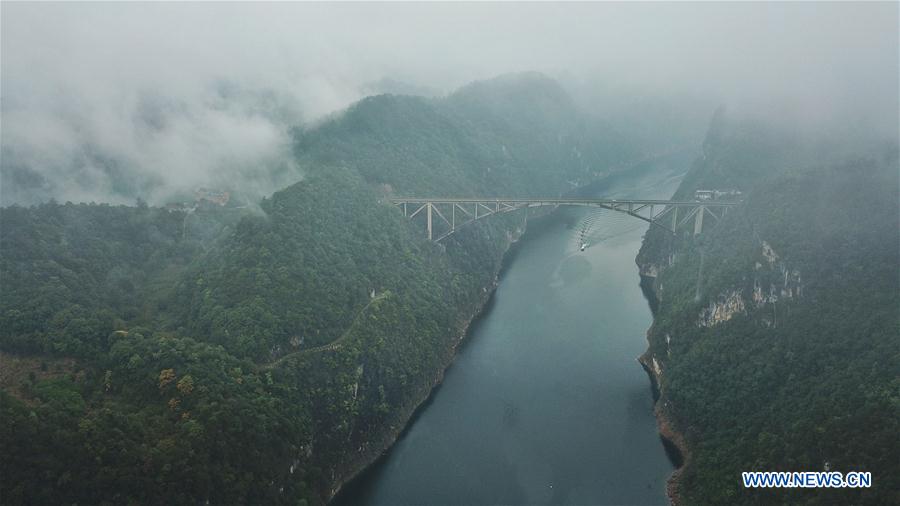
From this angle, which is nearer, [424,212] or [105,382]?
[105,382]

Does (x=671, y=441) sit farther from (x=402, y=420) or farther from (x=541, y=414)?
(x=402, y=420)

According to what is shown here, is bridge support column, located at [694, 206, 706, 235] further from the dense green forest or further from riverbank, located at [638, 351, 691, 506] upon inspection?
riverbank, located at [638, 351, 691, 506]

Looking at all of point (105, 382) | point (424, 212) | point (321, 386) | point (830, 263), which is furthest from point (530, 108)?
point (105, 382)

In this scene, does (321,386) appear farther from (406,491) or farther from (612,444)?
(612,444)

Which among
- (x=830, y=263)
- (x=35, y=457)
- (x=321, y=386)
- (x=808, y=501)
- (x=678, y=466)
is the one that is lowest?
(x=678, y=466)

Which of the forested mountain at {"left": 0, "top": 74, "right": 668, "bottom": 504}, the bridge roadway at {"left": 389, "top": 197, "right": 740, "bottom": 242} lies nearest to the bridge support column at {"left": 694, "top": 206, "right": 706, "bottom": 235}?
the bridge roadway at {"left": 389, "top": 197, "right": 740, "bottom": 242}

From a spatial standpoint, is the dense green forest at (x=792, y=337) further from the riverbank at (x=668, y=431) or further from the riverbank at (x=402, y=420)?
the riverbank at (x=402, y=420)

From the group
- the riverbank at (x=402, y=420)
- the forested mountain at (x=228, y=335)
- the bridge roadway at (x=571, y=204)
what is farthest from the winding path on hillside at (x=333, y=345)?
the bridge roadway at (x=571, y=204)
